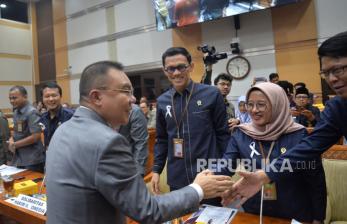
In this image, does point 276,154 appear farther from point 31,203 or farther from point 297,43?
point 297,43

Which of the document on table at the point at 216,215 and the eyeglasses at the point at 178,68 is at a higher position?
the eyeglasses at the point at 178,68

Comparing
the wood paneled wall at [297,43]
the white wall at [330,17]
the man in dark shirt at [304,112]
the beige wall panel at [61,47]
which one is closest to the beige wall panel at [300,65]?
the wood paneled wall at [297,43]

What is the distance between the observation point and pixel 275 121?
163 cm

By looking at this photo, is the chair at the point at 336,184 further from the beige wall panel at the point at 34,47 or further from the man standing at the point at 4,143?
the beige wall panel at the point at 34,47

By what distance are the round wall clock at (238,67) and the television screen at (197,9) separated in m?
0.97

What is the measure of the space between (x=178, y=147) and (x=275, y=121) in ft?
2.34

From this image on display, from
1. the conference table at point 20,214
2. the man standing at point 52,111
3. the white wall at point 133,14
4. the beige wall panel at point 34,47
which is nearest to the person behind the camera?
the conference table at point 20,214

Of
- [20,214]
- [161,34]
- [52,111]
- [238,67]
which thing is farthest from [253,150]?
[161,34]

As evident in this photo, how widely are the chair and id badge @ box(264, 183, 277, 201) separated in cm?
106

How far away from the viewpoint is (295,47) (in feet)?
19.2

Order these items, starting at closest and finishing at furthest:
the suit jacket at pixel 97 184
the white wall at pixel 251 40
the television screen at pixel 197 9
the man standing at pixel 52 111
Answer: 1. the suit jacket at pixel 97 184
2. the man standing at pixel 52 111
3. the television screen at pixel 197 9
4. the white wall at pixel 251 40

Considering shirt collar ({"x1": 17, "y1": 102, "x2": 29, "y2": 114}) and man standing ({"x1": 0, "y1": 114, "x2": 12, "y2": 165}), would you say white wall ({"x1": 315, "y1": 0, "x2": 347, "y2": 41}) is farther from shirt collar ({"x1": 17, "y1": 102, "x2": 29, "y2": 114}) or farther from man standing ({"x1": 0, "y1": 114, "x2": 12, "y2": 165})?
man standing ({"x1": 0, "y1": 114, "x2": 12, "y2": 165})

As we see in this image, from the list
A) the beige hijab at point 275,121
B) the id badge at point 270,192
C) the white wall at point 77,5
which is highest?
the white wall at point 77,5

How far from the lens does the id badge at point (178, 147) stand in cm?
206
